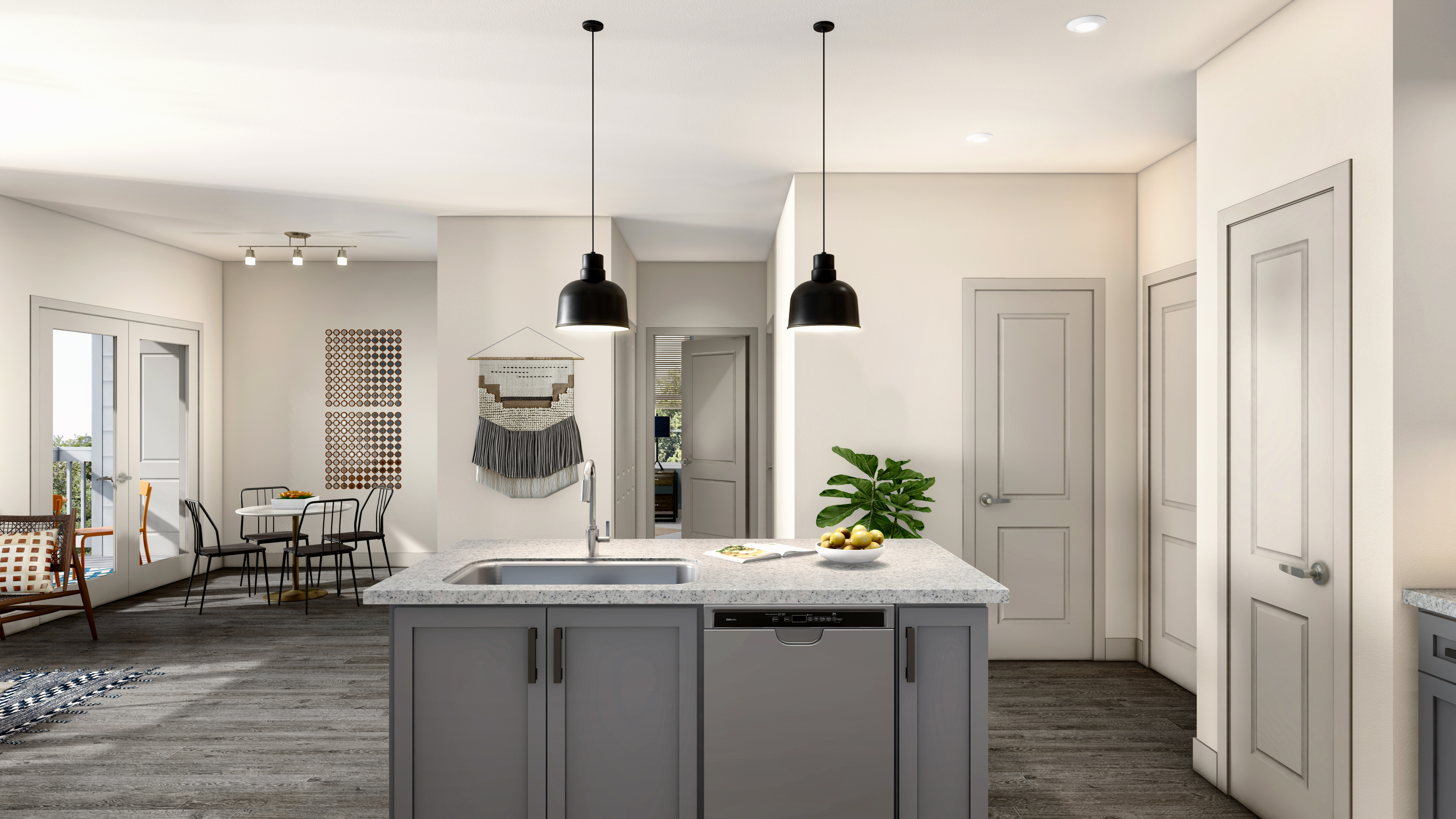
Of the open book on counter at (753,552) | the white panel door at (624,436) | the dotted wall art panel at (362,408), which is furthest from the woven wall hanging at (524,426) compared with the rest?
the open book on counter at (753,552)

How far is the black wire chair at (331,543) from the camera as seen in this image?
5.91m

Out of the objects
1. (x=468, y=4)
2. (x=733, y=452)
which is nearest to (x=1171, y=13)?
(x=468, y=4)

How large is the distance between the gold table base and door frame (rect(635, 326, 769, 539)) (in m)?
2.58

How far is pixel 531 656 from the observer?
2404mm

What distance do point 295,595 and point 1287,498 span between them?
246 inches

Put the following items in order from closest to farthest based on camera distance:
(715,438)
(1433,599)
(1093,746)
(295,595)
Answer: (1433,599) → (1093,746) → (295,595) → (715,438)

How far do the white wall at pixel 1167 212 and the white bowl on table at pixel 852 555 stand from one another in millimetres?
2426

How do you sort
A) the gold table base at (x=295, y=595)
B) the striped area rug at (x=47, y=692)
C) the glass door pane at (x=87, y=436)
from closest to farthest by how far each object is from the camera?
the striped area rug at (x=47, y=692), the glass door pane at (x=87, y=436), the gold table base at (x=295, y=595)

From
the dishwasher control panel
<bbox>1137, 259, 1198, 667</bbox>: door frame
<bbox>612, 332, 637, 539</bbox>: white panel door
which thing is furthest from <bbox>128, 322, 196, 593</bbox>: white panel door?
<bbox>1137, 259, 1198, 667</bbox>: door frame

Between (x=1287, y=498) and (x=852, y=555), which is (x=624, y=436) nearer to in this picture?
(x=852, y=555)

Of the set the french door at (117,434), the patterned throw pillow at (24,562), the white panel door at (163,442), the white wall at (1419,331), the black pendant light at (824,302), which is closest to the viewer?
the white wall at (1419,331)

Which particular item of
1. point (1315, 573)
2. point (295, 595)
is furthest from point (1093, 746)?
point (295, 595)

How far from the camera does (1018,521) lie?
4.60 metres

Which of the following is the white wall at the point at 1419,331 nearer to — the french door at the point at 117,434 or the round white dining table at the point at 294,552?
the round white dining table at the point at 294,552
